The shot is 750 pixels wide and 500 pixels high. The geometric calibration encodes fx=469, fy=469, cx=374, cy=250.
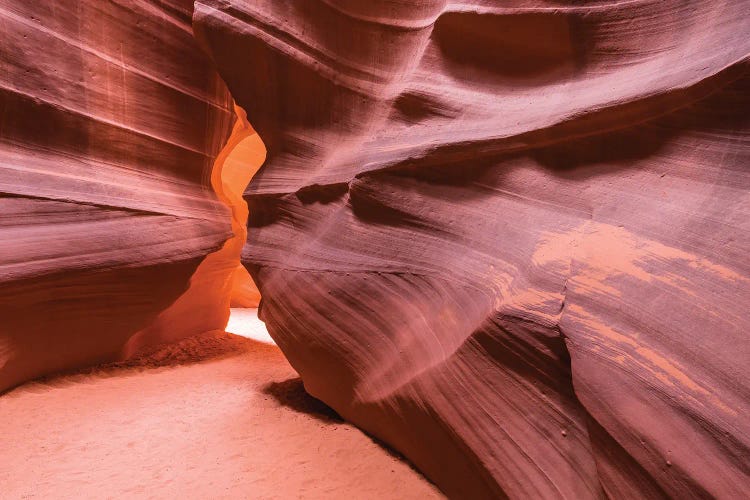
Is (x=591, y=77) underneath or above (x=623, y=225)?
above

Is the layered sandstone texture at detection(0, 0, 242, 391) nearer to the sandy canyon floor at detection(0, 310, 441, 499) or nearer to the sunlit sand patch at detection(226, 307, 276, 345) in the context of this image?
the sandy canyon floor at detection(0, 310, 441, 499)

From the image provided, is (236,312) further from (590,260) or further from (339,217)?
(590,260)

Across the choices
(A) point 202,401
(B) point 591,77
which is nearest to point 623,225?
(B) point 591,77

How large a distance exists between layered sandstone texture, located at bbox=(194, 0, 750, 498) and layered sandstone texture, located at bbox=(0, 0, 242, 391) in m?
0.81

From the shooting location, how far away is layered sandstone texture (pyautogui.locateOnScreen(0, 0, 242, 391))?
8.25 feet

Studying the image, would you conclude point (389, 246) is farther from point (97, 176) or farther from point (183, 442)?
point (97, 176)

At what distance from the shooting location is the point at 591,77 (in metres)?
1.63

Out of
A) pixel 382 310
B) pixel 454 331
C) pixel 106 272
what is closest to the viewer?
pixel 454 331

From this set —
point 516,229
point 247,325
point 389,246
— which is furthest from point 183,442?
point 247,325

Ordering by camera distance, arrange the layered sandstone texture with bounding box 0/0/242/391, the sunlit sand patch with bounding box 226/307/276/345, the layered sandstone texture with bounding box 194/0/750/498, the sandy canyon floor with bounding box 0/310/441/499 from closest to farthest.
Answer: the layered sandstone texture with bounding box 194/0/750/498 < the sandy canyon floor with bounding box 0/310/441/499 < the layered sandstone texture with bounding box 0/0/242/391 < the sunlit sand patch with bounding box 226/307/276/345

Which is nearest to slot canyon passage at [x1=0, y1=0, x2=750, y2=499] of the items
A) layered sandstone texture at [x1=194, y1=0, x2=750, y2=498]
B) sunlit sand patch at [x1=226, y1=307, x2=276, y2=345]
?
layered sandstone texture at [x1=194, y1=0, x2=750, y2=498]

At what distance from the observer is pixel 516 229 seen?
5.13ft

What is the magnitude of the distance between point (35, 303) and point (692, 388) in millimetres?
2951

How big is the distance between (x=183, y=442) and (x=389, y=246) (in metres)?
1.30
